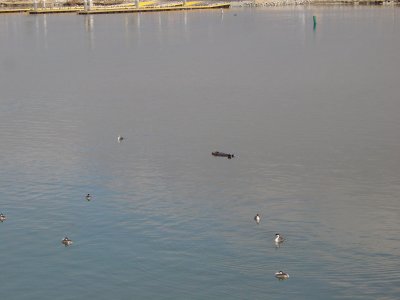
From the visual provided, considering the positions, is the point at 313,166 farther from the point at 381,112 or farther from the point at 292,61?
the point at 292,61

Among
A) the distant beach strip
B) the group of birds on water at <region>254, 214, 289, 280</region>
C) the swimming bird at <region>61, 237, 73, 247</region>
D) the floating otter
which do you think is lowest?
the group of birds on water at <region>254, 214, 289, 280</region>

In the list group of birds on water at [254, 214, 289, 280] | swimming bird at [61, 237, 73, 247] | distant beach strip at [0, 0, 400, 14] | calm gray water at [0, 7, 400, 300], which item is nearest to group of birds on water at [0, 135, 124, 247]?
swimming bird at [61, 237, 73, 247]

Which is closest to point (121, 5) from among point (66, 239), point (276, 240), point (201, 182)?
point (201, 182)

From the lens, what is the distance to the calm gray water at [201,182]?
17.4 metres

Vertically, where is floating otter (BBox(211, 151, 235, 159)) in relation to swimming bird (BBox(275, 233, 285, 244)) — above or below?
above

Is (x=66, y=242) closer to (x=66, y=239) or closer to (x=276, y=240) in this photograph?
(x=66, y=239)

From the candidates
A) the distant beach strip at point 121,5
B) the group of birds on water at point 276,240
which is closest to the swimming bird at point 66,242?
the group of birds on water at point 276,240

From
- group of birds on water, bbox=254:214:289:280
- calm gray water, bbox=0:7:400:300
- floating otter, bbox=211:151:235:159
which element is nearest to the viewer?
group of birds on water, bbox=254:214:289:280

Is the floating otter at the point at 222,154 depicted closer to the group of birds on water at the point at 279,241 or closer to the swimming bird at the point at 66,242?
the group of birds on water at the point at 279,241

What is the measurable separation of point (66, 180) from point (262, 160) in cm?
610

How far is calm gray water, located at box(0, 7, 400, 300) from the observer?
1744 centimetres

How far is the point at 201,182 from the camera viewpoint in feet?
77.9

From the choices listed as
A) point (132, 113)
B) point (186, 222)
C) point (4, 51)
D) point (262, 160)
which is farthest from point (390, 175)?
point (4, 51)

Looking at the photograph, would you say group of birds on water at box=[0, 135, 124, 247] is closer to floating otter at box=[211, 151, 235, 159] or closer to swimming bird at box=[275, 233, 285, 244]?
swimming bird at box=[275, 233, 285, 244]
